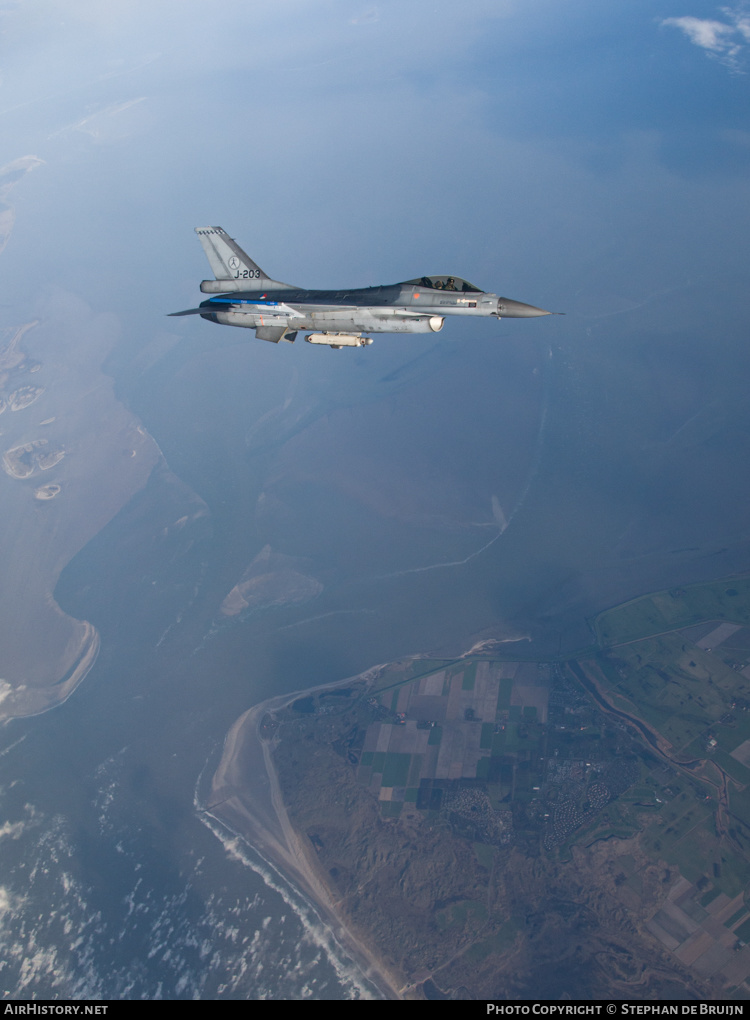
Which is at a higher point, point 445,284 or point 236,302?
point 445,284

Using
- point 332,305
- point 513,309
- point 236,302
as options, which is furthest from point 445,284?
point 236,302

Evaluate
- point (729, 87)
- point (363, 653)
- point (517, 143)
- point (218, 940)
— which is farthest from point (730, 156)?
point (218, 940)

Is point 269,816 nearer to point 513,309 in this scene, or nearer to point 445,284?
point 445,284

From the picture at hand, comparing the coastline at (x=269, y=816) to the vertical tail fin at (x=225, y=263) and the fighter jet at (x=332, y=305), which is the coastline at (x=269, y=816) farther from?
the vertical tail fin at (x=225, y=263)

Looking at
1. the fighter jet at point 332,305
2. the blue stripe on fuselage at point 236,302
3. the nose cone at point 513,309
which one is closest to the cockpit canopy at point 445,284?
the fighter jet at point 332,305

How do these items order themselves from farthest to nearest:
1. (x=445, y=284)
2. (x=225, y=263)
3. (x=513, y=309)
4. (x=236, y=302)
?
(x=225, y=263) < (x=236, y=302) < (x=445, y=284) < (x=513, y=309)

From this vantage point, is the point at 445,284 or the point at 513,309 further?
the point at 445,284
